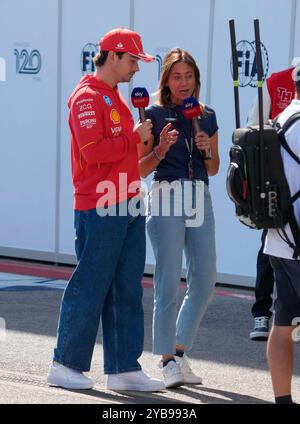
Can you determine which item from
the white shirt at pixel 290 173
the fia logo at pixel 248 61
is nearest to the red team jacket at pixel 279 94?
the fia logo at pixel 248 61

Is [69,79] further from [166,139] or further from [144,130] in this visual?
[144,130]

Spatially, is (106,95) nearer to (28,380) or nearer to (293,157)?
(293,157)

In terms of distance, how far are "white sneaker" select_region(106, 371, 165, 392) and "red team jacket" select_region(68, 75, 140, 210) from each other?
40.0 inches

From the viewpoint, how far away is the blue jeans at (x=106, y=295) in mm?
7219

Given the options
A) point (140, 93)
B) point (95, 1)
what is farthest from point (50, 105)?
point (140, 93)

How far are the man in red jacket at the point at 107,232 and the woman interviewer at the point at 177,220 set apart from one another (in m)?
0.18

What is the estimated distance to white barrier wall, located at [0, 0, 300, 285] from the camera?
437 inches

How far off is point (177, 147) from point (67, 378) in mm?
1528

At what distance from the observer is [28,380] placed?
750 cm

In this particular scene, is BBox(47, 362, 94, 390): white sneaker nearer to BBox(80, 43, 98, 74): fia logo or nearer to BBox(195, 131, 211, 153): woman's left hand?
BBox(195, 131, 211, 153): woman's left hand

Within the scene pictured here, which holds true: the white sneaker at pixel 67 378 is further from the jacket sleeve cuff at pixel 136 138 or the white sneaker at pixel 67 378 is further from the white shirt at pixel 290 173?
the white shirt at pixel 290 173

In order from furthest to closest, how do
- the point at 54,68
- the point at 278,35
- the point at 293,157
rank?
the point at 54,68
the point at 278,35
the point at 293,157

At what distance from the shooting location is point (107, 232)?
720 centimetres
